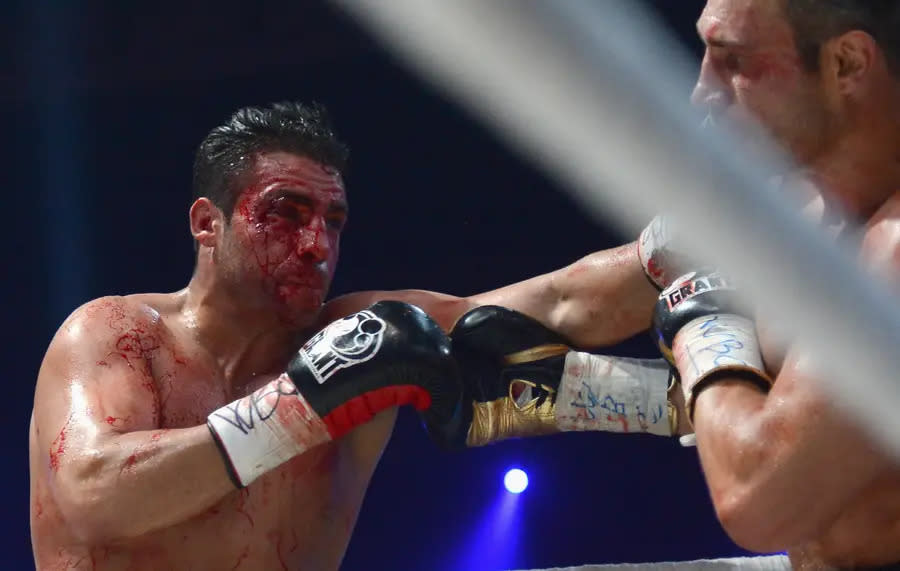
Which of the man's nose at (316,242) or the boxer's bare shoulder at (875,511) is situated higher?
the man's nose at (316,242)

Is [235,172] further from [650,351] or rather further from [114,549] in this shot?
[650,351]

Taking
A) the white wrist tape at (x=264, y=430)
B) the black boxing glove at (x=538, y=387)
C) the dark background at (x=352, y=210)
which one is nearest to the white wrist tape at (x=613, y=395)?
the black boxing glove at (x=538, y=387)

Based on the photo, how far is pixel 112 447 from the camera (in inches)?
73.8

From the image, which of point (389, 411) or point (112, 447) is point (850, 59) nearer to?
point (389, 411)

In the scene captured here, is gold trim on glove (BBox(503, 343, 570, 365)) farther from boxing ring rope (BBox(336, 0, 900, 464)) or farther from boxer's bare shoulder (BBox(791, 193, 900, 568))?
boxer's bare shoulder (BBox(791, 193, 900, 568))

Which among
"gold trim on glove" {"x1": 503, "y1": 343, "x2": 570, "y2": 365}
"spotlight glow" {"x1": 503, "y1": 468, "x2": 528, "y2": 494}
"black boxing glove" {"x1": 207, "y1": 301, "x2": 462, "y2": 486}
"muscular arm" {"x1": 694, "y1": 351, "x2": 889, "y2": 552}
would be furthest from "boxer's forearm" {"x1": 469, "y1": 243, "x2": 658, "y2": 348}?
"spotlight glow" {"x1": 503, "y1": 468, "x2": 528, "y2": 494}

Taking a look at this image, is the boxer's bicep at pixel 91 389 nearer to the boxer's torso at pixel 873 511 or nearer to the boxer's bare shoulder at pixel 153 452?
the boxer's bare shoulder at pixel 153 452

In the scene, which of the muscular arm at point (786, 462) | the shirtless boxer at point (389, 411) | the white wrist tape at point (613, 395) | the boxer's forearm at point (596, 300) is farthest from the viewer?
the boxer's forearm at point (596, 300)

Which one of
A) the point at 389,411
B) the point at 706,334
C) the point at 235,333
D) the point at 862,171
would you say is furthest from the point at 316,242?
the point at 862,171

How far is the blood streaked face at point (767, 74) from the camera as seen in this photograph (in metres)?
1.51

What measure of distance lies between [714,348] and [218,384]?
1042mm

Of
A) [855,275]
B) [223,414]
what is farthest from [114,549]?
[855,275]

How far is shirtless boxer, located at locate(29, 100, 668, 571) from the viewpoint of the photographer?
73.9 inches

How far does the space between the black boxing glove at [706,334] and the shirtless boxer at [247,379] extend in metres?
0.45
